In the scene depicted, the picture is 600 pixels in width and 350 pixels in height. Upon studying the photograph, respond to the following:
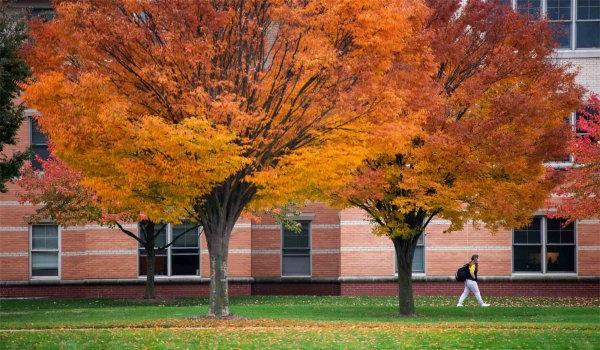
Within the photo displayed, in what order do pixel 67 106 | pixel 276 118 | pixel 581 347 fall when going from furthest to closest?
pixel 276 118, pixel 67 106, pixel 581 347

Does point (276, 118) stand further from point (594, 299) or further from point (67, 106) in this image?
point (594, 299)

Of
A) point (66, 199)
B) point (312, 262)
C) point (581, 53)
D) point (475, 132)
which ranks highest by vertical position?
point (581, 53)

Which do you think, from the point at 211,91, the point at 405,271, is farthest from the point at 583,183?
the point at 211,91

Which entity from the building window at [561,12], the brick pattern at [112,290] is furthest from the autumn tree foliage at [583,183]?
the brick pattern at [112,290]

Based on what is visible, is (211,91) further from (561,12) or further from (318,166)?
(561,12)

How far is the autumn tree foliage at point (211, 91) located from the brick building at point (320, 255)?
16192 millimetres

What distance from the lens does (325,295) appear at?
4466 cm

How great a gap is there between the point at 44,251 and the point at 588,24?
21.3 m

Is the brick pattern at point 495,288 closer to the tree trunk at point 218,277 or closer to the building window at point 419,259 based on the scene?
the building window at point 419,259

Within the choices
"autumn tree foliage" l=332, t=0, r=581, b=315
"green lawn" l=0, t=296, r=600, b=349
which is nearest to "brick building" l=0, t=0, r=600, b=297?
"green lawn" l=0, t=296, r=600, b=349

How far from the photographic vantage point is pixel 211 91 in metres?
26.4

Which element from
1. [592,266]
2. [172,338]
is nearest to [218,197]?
[172,338]

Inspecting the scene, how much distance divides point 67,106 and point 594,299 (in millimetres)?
22458

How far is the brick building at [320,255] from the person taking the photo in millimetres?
42719
